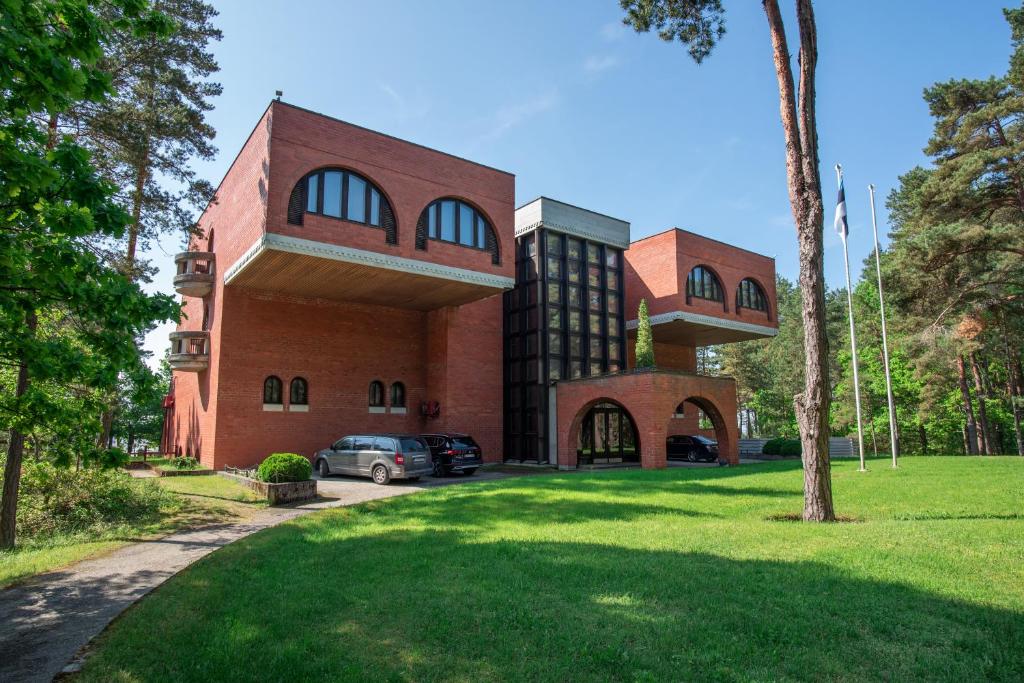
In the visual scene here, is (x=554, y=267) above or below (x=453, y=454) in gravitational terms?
above

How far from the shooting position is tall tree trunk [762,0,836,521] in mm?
9391

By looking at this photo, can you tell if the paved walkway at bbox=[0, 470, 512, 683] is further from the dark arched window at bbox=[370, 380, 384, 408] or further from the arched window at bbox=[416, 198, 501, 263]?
the dark arched window at bbox=[370, 380, 384, 408]

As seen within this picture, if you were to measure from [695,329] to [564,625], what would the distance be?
2845 centimetres

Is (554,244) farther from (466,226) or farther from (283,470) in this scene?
(283,470)

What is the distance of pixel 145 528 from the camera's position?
11.3 meters

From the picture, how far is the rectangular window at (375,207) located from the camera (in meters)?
20.5

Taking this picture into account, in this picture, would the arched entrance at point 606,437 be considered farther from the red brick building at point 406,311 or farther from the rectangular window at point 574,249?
the rectangular window at point 574,249

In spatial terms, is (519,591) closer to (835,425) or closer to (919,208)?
(919,208)

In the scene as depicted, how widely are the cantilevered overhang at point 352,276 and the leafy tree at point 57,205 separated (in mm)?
12909

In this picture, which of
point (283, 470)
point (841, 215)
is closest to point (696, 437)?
point (841, 215)

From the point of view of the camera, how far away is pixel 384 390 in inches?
985

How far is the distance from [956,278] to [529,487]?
19.9 meters

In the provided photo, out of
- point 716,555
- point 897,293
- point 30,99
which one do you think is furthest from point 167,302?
point 897,293

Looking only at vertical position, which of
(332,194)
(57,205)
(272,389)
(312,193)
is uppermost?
(332,194)
